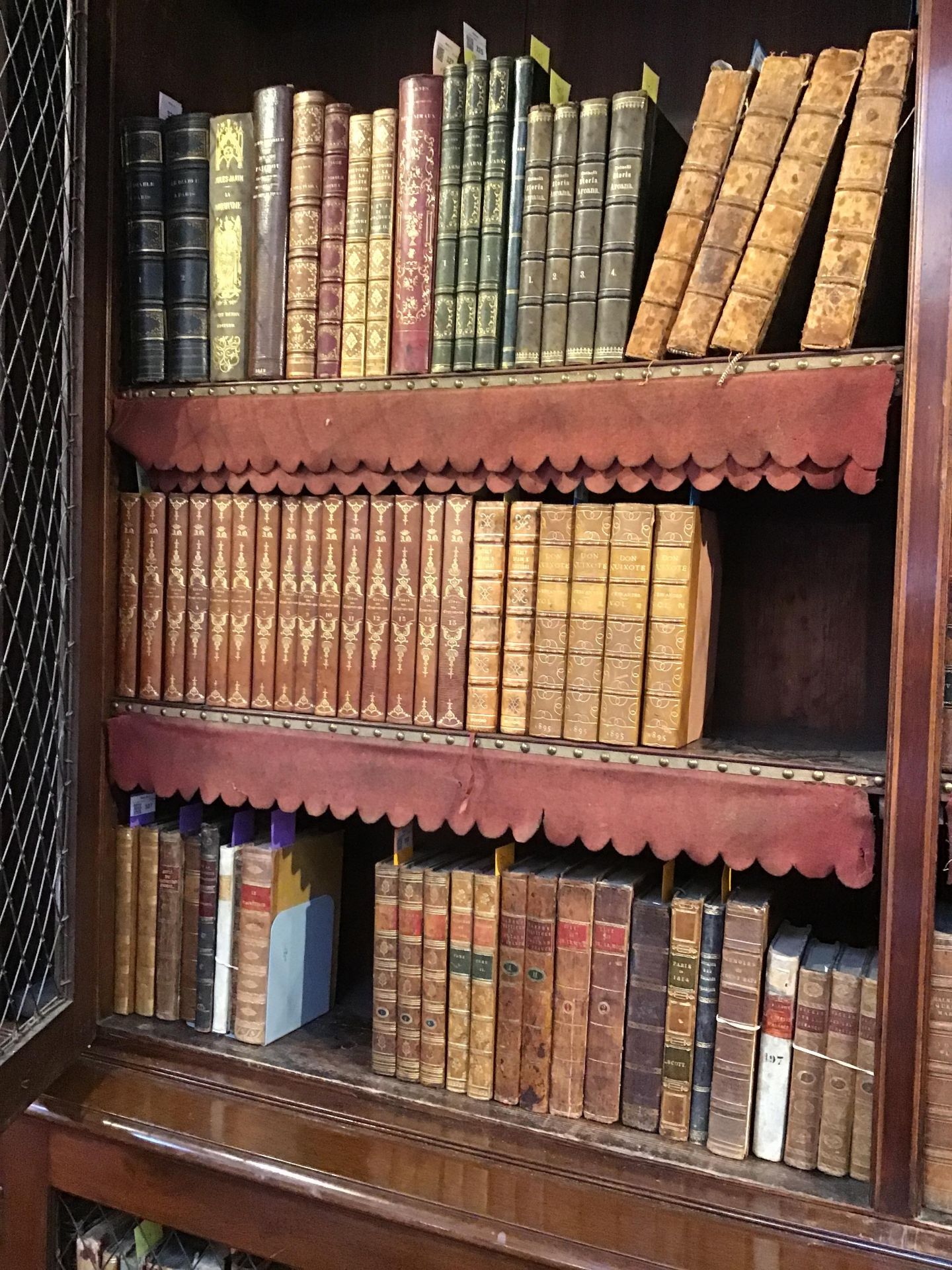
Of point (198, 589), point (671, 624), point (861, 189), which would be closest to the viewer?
point (861, 189)

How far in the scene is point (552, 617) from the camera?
3.72ft

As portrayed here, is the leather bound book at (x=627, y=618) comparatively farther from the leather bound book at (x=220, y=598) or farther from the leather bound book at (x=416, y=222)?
the leather bound book at (x=220, y=598)

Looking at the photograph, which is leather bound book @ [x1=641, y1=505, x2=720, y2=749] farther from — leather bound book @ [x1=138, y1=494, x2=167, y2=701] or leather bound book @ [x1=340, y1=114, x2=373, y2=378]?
leather bound book @ [x1=138, y1=494, x2=167, y2=701]

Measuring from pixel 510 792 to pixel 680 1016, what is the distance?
0.96 feet

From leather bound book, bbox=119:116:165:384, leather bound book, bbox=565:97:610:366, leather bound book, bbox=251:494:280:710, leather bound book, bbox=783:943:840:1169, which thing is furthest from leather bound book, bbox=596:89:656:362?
leather bound book, bbox=783:943:840:1169

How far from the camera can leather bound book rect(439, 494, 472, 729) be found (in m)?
1.17

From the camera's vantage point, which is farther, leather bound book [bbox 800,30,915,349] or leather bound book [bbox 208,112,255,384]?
leather bound book [bbox 208,112,255,384]

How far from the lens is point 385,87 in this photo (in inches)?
58.3

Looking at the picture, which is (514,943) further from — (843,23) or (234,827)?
(843,23)

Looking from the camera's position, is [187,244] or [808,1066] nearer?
[808,1066]

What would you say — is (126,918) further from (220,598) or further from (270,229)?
(270,229)

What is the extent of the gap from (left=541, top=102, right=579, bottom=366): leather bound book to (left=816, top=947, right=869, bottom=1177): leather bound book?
704 mm

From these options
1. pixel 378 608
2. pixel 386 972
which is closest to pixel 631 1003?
pixel 386 972

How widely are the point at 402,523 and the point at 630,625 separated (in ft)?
0.96
